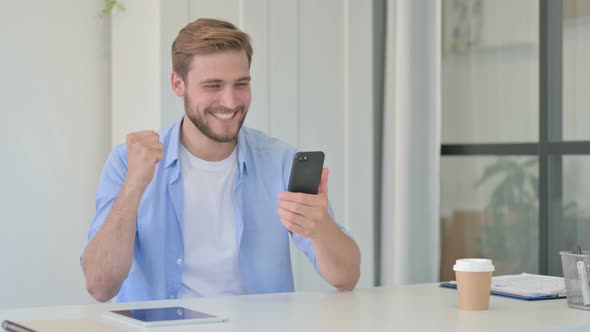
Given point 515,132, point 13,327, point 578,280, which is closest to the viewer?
point 13,327

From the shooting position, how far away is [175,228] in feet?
7.70

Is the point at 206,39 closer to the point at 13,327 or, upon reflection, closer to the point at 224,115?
the point at 224,115

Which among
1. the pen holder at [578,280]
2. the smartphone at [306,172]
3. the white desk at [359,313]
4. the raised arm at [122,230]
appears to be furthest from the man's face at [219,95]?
the pen holder at [578,280]

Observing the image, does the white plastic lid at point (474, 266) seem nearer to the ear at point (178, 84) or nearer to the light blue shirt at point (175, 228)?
the light blue shirt at point (175, 228)

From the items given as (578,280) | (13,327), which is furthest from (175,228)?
(578,280)

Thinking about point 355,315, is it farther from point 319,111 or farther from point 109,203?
point 319,111

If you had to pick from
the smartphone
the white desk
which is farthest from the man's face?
the white desk

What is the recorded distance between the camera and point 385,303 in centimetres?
192

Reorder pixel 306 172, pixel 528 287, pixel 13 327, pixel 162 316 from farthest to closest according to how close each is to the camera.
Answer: pixel 528 287, pixel 306 172, pixel 162 316, pixel 13 327

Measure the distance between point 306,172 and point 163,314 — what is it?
51 centimetres

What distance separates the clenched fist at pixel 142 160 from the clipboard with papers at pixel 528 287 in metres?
0.77

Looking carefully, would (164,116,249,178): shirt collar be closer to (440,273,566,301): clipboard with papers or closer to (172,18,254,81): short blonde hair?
(172,18,254,81): short blonde hair

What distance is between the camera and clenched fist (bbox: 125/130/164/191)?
2232 mm

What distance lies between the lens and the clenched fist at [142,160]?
2.23 m
